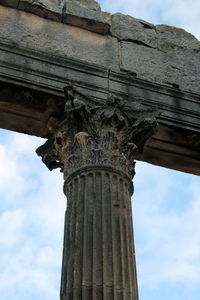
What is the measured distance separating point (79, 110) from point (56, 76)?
1.22m

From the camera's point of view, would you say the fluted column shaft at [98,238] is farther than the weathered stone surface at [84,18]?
No

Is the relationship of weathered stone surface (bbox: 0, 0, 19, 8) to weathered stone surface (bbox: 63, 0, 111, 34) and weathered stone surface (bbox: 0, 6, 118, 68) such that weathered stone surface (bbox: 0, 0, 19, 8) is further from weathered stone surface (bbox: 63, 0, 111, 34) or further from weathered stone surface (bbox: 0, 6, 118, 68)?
weathered stone surface (bbox: 63, 0, 111, 34)

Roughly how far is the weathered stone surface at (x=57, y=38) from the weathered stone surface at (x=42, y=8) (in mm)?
119

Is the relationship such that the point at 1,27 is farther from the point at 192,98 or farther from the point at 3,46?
the point at 192,98

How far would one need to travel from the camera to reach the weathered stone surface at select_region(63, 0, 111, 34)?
1437cm

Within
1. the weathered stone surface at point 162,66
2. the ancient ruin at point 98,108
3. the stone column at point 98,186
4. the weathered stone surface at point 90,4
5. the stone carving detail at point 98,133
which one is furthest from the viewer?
the weathered stone surface at point 90,4

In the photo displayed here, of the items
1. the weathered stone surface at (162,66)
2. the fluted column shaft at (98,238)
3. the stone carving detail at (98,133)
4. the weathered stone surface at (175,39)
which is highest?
the weathered stone surface at (175,39)

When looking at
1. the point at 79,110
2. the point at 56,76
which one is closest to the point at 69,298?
the point at 79,110

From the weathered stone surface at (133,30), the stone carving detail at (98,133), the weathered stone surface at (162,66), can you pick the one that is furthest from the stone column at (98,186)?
the weathered stone surface at (133,30)

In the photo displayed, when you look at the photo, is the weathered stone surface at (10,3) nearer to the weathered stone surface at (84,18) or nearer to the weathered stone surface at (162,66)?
the weathered stone surface at (84,18)

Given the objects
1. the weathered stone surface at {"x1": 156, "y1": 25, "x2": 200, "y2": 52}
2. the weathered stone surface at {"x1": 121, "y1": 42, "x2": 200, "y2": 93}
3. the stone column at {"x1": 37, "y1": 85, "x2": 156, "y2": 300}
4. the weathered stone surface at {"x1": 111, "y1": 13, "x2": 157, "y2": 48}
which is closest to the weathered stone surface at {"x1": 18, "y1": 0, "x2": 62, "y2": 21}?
the weathered stone surface at {"x1": 111, "y1": 13, "x2": 157, "y2": 48}

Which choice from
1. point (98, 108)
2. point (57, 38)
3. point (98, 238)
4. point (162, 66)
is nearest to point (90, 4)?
point (57, 38)

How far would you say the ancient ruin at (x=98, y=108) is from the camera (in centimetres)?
1012

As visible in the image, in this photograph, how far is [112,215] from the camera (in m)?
10.5
